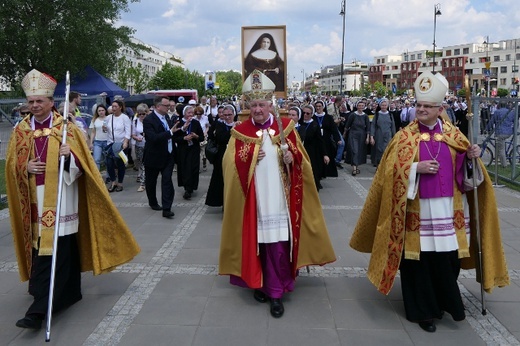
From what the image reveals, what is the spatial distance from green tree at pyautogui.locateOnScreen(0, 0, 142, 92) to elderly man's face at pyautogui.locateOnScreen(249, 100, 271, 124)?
853 inches

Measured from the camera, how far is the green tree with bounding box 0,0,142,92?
77.7 feet

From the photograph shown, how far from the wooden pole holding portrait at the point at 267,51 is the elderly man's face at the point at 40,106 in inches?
235

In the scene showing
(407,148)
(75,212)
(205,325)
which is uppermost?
(407,148)

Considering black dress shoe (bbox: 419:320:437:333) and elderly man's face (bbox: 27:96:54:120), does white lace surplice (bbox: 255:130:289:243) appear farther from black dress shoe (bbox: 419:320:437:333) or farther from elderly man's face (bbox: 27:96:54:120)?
elderly man's face (bbox: 27:96:54:120)

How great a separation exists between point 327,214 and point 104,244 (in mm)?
4523

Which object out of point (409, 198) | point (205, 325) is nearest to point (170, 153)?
point (205, 325)

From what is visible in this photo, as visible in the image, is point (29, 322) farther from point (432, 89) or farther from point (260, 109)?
point (432, 89)

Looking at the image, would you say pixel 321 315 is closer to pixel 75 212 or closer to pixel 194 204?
pixel 75 212

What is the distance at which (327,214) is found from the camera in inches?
326

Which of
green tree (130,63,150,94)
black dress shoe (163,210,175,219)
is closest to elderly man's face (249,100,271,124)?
black dress shoe (163,210,175,219)

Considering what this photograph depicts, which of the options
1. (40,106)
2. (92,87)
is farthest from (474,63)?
(40,106)

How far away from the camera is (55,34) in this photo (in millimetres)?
24484

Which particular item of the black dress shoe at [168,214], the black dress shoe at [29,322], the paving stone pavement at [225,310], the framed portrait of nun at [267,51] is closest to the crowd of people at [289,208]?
the black dress shoe at [29,322]

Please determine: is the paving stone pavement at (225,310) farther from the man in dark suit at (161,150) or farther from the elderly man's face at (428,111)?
the man in dark suit at (161,150)
